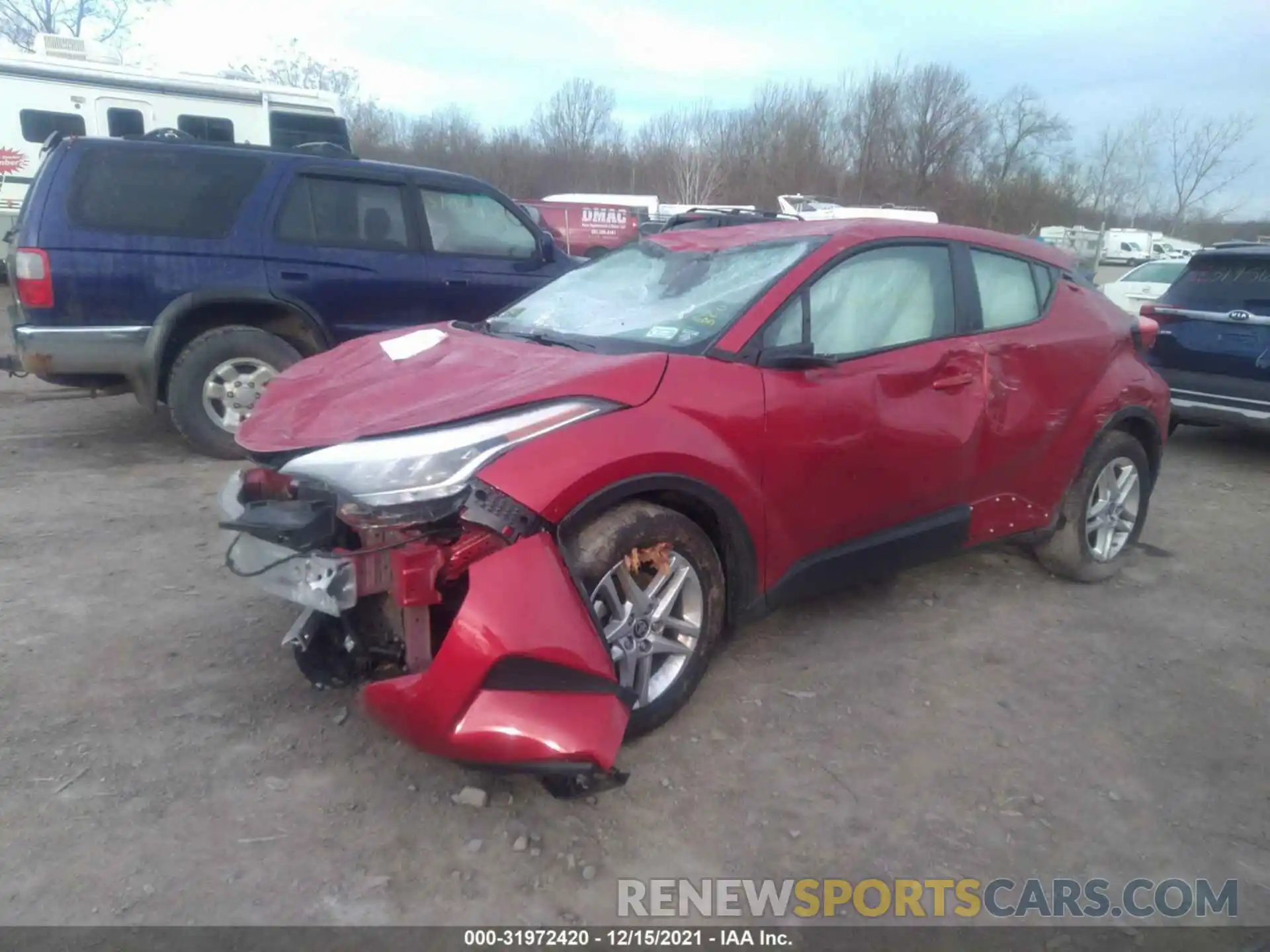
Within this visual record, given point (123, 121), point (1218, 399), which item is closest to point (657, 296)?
point (1218, 399)

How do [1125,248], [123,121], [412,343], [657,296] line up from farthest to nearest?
[1125,248], [123,121], [657,296], [412,343]

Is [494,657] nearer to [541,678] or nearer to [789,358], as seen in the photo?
[541,678]

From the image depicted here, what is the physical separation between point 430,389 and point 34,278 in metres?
3.91

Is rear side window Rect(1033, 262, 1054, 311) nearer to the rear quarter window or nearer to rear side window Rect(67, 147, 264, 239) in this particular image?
the rear quarter window

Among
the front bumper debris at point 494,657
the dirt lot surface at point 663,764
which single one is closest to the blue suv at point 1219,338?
the dirt lot surface at point 663,764

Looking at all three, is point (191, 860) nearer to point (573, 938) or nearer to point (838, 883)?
point (573, 938)

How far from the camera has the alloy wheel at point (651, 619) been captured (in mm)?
2920

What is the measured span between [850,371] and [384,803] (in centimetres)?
220

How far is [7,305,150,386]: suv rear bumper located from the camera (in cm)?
562

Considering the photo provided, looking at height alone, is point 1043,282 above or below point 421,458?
above

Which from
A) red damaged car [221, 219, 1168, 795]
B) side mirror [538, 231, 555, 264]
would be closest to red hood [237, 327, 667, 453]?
red damaged car [221, 219, 1168, 795]

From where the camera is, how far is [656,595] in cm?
305

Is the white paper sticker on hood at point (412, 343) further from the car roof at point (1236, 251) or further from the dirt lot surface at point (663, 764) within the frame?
the car roof at point (1236, 251)

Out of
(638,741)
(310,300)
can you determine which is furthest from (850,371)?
(310,300)
